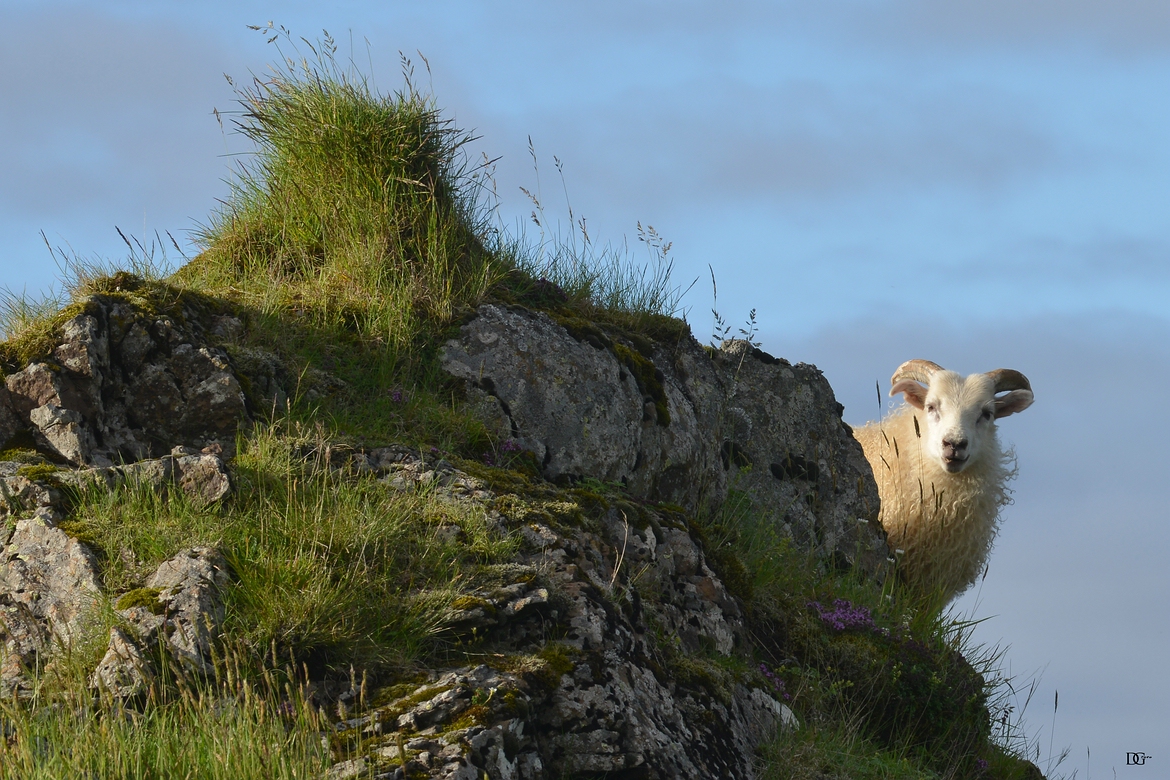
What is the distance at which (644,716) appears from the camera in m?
4.62

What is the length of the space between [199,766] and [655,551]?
3.06 m

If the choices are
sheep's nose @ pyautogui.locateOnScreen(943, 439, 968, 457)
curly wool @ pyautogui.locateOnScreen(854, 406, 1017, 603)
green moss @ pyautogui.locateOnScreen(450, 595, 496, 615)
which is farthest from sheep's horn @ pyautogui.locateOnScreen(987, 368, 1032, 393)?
green moss @ pyautogui.locateOnScreen(450, 595, 496, 615)

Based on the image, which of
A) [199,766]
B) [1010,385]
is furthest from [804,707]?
[1010,385]

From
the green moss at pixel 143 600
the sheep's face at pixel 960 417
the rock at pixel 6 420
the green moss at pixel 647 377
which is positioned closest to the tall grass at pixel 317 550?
the green moss at pixel 143 600

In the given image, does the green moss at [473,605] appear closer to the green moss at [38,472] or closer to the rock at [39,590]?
the rock at [39,590]

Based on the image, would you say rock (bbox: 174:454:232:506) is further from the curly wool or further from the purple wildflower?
the curly wool

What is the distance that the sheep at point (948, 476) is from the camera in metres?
11.5

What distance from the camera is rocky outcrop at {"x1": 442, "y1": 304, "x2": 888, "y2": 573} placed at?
780cm

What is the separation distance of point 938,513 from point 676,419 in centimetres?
421

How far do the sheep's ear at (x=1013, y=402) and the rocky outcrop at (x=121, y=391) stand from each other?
892 cm

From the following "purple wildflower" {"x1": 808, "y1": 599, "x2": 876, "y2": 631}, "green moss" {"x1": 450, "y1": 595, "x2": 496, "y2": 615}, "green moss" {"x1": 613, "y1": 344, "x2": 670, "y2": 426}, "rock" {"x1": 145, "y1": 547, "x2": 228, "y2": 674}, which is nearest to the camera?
"rock" {"x1": 145, "y1": 547, "x2": 228, "y2": 674}

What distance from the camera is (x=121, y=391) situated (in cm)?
666

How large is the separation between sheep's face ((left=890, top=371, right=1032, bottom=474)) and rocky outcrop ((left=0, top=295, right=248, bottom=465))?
25.8ft

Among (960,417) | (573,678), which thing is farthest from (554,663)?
(960,417)
